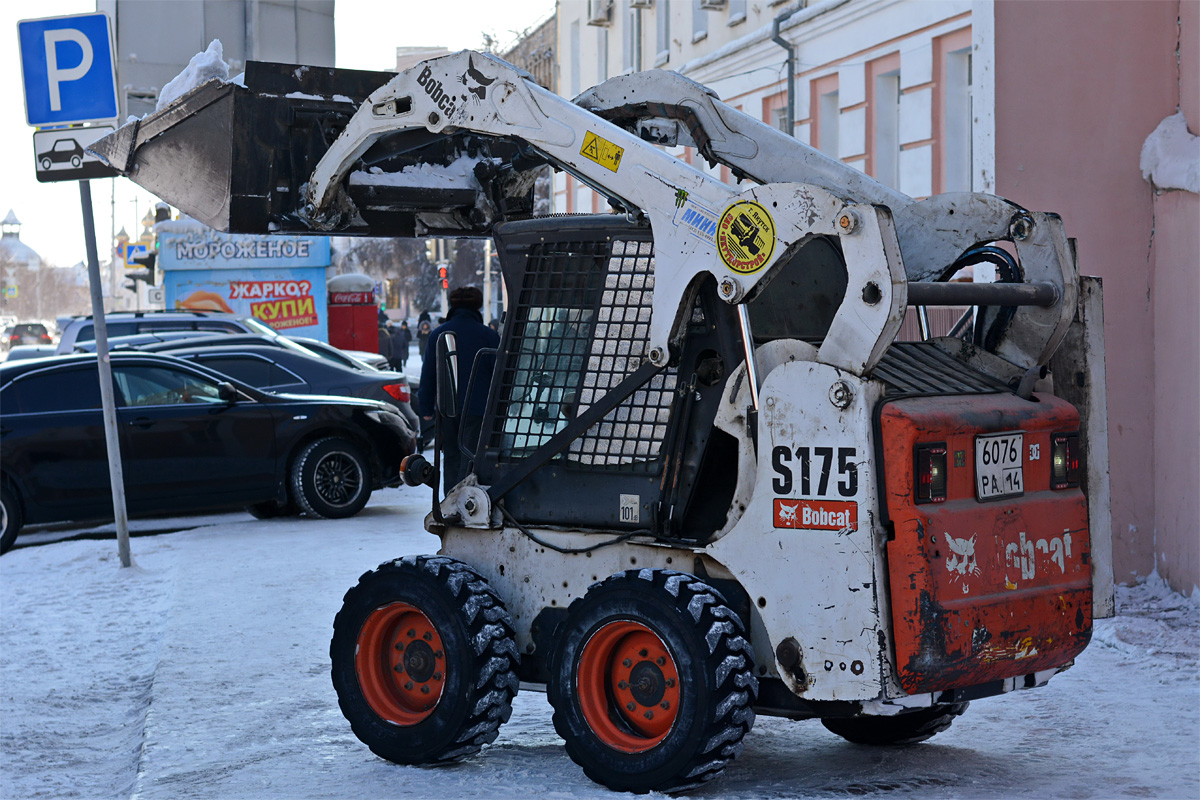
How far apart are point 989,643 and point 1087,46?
5919 millimetres

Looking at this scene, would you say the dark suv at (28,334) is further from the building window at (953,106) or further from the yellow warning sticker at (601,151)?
→ the yellow warning sticker at (601,151)

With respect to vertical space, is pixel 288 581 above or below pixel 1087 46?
below

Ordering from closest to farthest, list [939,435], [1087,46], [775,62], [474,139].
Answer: [939,435] → [474,139] → [1087,46] → [775,62]

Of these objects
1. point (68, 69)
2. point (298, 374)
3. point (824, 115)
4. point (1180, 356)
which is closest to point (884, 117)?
point (824, 115)

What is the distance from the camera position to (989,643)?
16.7ft

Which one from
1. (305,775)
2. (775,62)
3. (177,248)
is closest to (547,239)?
(305,775)

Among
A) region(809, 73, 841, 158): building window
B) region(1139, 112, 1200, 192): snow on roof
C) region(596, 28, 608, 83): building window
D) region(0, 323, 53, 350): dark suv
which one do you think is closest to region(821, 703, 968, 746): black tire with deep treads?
region(1139, 112, 1200, 192): snow on roof

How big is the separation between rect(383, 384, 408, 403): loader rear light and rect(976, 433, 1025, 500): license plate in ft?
38.1

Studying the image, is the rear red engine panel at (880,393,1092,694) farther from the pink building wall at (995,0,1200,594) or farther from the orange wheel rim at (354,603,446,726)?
the pink building wall at (995,0,1200,594)

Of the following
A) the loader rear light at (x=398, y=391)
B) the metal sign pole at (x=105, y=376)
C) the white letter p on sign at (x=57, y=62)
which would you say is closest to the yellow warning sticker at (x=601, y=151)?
the metal sign pole at (x=105, y=376)

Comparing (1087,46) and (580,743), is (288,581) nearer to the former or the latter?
(580,743)

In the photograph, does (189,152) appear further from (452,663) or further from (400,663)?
(452,663)

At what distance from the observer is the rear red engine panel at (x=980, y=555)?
4867mm

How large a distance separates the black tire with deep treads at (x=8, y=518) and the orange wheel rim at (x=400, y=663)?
24.2ft
